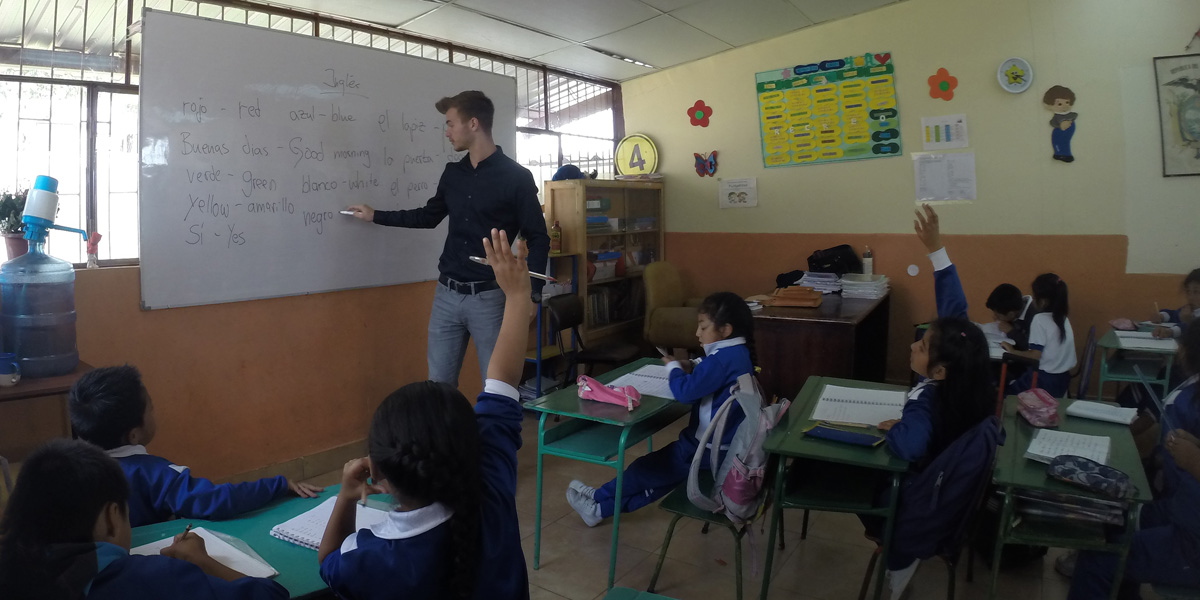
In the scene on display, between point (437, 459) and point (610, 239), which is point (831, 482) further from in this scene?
point (610, 239)

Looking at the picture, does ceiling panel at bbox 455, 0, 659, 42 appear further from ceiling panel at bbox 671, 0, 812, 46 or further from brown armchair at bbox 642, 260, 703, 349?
brown armchair at bbox 642, 260, 703, 349

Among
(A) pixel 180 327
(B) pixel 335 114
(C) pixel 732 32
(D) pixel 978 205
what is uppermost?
(C) pixel 732 32

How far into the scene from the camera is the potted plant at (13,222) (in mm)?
2178

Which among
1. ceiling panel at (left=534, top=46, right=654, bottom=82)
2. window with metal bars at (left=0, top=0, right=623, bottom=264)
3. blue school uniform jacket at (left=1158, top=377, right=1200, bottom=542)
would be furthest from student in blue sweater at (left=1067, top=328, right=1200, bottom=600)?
ceiling panel at (left=534, top=46, right=654, bottom=82)

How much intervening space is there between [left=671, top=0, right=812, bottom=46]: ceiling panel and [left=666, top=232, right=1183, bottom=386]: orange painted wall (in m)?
1.47

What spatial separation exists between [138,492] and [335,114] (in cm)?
220

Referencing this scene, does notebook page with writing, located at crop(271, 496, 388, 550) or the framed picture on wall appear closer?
notebook page with writing, located at crop(271, 496, 388, 550)

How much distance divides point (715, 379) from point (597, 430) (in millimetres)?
539

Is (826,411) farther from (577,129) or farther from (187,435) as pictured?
(577,129)

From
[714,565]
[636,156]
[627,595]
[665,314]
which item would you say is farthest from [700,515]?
[636,156]

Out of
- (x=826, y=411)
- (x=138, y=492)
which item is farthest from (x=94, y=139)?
(x=826, y=411)

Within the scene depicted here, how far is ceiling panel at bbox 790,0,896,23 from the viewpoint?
14.1ft

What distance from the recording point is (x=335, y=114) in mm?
3178

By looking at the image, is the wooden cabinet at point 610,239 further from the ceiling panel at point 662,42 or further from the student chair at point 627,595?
the student chair at point 627,595
